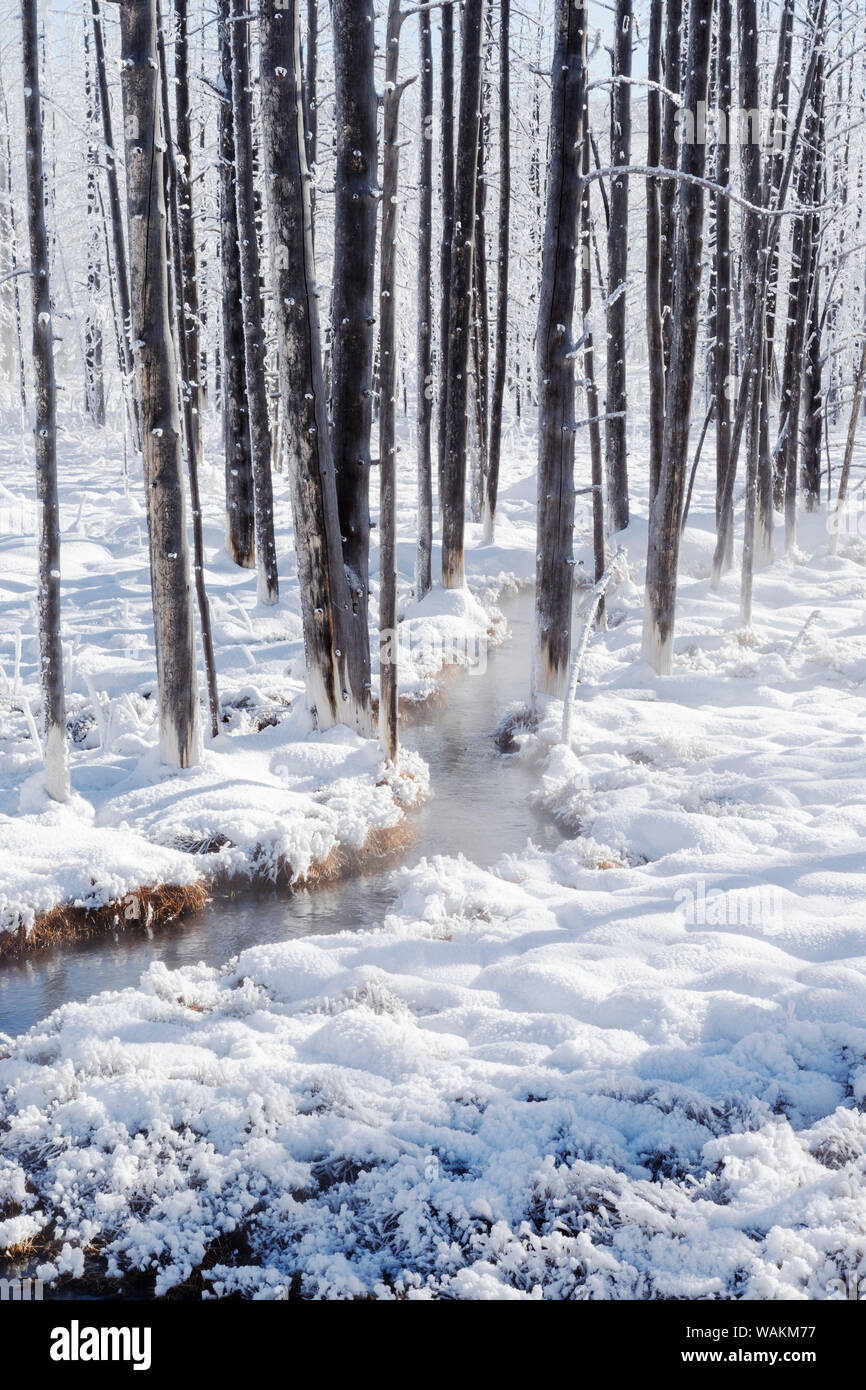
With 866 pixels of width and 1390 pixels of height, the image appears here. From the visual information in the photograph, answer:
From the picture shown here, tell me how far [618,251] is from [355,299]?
766cm

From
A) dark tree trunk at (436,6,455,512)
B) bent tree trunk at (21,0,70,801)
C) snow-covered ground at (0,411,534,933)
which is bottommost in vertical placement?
snow-covered ground at (0,411,534,933)

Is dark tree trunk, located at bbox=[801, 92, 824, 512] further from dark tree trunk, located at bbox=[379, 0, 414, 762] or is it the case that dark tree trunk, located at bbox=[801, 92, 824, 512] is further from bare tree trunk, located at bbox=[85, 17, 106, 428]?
bare tree trunk, located at bbox=[85, 17, 106, 428]

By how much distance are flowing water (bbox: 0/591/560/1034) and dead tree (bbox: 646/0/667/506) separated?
345cm

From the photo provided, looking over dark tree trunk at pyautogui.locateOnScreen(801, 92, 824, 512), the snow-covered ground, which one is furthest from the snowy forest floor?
dark tree trunk at pyautogui.locateOnScreen(801, 92, 824, 512)

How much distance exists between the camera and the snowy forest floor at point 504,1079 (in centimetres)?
320

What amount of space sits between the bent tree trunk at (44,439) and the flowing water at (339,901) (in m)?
1.39

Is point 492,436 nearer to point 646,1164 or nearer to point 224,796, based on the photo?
point 224,796

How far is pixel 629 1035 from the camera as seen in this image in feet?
14.0

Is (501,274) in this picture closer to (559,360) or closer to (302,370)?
(559,360)

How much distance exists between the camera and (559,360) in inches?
316

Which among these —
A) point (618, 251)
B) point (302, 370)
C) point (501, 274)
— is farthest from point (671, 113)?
point (302, 370)

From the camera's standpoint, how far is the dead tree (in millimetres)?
10570
